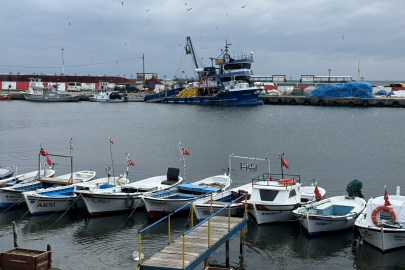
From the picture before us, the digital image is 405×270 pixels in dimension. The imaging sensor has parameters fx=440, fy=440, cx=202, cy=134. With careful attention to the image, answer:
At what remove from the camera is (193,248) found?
14914 mm

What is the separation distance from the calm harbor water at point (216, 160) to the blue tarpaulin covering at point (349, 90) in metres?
16.2

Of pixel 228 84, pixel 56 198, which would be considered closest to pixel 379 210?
pixel 56 198

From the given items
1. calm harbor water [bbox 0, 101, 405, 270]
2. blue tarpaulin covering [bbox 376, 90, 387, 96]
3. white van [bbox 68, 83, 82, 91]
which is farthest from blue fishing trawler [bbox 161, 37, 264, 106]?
white van [bbox 68, 83, 82, 91]

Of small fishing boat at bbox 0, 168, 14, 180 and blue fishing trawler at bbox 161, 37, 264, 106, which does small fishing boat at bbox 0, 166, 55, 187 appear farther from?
blue fishing trawler at bbox 161, 37, 264, 106

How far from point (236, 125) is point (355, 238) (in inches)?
1838

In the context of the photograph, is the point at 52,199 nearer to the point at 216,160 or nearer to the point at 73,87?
the point at 216,160

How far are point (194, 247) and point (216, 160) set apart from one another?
24.3 m

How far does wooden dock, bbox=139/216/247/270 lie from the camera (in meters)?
13.7

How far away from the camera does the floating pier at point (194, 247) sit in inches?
538

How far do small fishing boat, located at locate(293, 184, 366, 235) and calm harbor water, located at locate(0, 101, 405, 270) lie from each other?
0.49 m

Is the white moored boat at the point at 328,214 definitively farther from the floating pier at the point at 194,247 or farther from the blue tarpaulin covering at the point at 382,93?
the blue tarpaulin covering at the point at 382,93

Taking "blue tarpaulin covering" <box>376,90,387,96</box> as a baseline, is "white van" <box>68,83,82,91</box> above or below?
above

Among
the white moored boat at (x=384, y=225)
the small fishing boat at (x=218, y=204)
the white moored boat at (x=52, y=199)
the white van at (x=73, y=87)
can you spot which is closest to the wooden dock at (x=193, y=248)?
the small fishing boat at (x=218, y=204)

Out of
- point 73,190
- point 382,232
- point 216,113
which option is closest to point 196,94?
point 216,113
